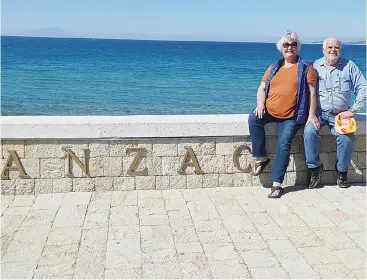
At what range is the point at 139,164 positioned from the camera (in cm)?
527

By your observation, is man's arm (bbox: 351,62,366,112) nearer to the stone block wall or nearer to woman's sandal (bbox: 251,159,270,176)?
the stone block wall

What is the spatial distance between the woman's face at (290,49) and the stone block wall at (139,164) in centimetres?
92

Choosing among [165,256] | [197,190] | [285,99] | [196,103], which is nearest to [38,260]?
[165,256]

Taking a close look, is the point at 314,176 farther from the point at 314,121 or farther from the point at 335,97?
the point at 335,97

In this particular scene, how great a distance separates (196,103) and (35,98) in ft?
25.0

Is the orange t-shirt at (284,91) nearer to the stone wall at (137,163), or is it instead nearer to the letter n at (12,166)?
the stone wall at (137,163)

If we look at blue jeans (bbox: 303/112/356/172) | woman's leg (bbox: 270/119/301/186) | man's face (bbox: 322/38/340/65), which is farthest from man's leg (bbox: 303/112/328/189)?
man's face (bbox: 322/38/340/65)

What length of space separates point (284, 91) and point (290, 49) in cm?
45

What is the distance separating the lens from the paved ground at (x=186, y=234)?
3.49 m

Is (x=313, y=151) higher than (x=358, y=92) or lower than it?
lower

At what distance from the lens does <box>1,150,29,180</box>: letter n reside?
505cm

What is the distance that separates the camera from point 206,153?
17.5 feet

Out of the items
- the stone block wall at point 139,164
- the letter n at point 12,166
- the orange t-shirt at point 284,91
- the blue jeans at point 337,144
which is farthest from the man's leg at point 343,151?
the letter n at point 12,166

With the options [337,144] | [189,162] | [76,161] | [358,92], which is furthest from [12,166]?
[358,92]
